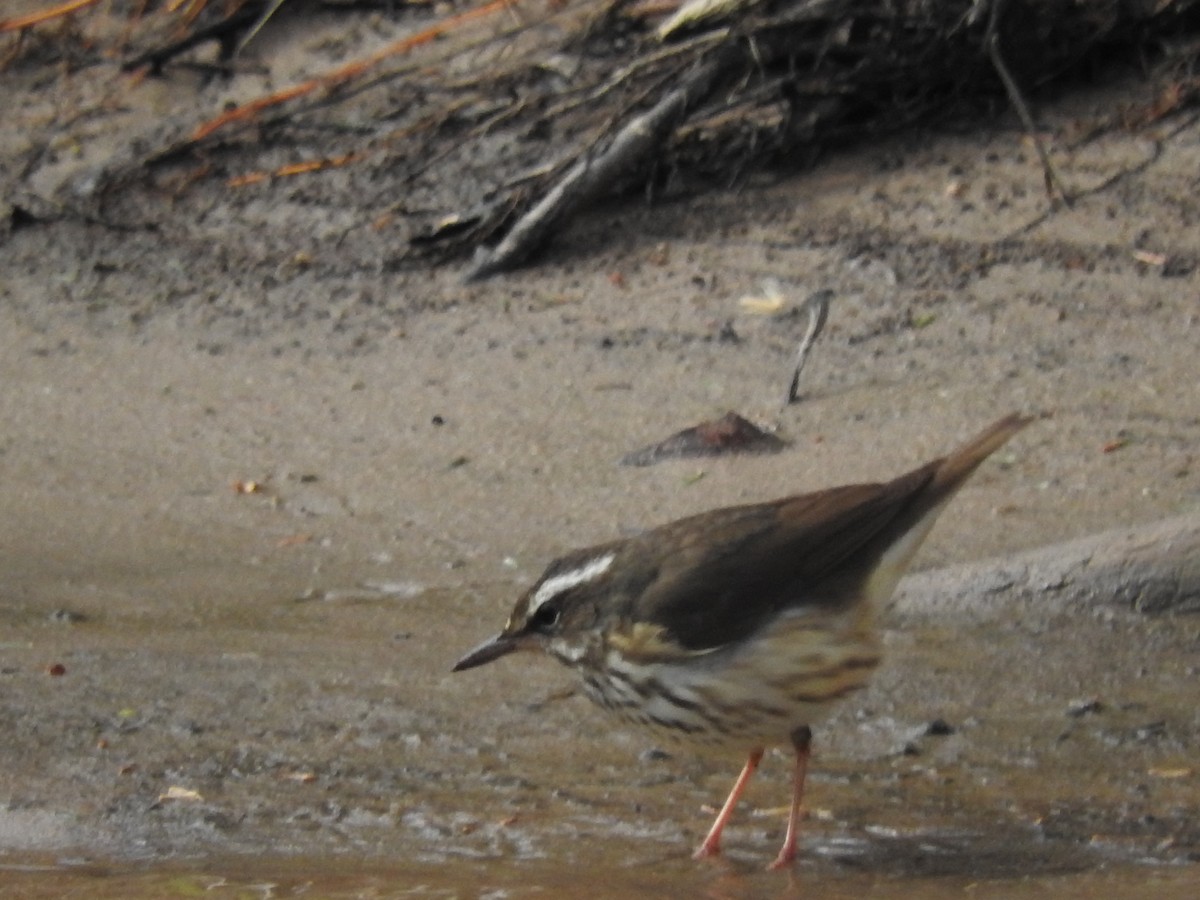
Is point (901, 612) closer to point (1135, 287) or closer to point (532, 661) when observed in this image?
point (532, 661)

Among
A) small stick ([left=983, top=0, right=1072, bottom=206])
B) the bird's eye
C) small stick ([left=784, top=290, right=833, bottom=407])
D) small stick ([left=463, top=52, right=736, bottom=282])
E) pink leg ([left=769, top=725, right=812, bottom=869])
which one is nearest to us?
pink leg ([left=769, top=725, right=812, bottom=869])

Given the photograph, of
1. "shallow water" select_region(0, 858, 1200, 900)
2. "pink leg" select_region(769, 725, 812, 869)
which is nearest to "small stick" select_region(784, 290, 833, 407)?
"pink leg" select_region(769, 725, 812, 869)

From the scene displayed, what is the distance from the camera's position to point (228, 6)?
12.4 meters

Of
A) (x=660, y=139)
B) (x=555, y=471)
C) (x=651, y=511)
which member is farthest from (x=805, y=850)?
(x=660, y=139)

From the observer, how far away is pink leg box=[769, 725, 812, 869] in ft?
16.9

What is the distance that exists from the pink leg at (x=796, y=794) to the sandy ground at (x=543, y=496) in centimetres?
9

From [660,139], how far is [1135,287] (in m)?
2.62

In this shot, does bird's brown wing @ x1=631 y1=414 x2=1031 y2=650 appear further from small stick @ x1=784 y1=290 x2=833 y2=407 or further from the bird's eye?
small stick @ x1=784 y1=290 x2=833 y2=407

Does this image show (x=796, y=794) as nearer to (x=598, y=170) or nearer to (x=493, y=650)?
(x=493, y=650)

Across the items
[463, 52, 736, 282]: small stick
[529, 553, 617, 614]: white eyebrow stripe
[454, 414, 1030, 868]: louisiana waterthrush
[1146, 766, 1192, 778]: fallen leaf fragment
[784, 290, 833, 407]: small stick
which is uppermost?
[463, 52, 736, 282]: small stick

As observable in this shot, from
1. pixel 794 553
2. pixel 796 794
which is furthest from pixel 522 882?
pixel 794 553

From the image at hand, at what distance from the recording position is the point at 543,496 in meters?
8.30

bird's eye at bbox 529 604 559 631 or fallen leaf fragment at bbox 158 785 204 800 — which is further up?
bird's eye at bbox 529 604 559 631

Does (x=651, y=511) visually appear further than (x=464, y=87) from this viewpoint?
No
